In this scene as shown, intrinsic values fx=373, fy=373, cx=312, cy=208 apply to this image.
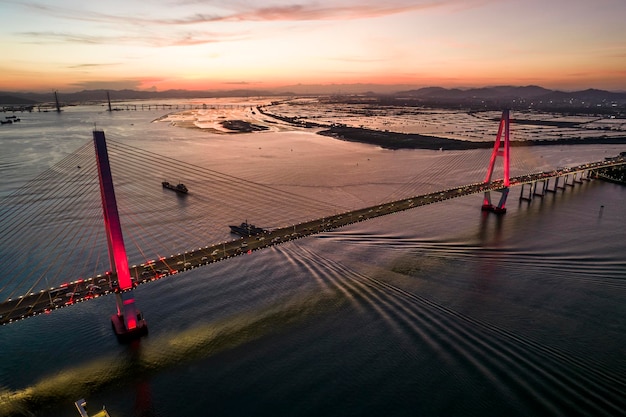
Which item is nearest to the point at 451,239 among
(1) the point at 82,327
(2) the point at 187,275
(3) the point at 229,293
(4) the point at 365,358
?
(4) the point at 365,358

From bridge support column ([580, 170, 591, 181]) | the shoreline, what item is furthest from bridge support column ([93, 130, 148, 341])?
the shoreline

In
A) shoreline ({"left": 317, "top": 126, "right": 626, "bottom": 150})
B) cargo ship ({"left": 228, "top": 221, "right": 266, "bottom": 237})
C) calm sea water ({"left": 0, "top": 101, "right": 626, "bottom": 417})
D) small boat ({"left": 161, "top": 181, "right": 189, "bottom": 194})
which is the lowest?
calm sea water ({"left": 0, "top": 101, "right": 626, "bottom": 417})

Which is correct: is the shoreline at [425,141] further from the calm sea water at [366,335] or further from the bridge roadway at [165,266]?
the bridge roadway at [165,266]

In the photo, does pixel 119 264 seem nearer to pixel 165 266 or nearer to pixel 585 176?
pixel 165 266

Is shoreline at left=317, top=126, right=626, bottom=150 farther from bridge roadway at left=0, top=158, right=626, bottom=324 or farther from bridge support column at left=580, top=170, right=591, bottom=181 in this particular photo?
bridge roadway at left=0, top=158, right=626, bottom=324

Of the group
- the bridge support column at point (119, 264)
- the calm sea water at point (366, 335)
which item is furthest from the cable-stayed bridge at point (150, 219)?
the calm sea water at point (366, 335)

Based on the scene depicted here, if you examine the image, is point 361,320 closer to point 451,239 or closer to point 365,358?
point 365,358
